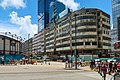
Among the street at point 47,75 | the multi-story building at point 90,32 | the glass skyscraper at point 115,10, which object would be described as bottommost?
the street at point 47,75

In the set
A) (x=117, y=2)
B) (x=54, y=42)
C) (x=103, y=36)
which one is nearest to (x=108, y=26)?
(x=103, y=36)

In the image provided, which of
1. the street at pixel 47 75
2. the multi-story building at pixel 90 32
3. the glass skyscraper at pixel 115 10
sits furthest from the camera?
the glass skyscraper at pixel 115 10

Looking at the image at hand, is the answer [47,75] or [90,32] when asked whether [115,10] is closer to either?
[90,32]

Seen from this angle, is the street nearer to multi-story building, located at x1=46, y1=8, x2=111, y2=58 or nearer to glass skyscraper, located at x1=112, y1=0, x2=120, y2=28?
multi-story building, located at x1=46, y1=8, x2=111, y2=58

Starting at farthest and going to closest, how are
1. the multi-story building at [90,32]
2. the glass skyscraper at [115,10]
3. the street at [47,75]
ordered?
the glass skyscraper at [115,10] → the multi-story building at [90,32] → the street at [47,75]

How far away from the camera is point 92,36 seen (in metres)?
98.6

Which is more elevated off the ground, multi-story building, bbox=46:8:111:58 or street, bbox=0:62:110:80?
multi-story building, bbox=46:8:111:58

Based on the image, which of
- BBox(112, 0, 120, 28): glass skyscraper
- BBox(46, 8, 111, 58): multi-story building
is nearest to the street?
BBox(46, 8, 111, 58): multi-story building

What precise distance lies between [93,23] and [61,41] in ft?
88.7

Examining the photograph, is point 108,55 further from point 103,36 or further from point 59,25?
point 59,25

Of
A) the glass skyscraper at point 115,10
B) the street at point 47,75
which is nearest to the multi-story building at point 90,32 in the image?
the street at point 47,75

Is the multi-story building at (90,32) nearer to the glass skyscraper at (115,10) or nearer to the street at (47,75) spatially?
the street at (47,75)

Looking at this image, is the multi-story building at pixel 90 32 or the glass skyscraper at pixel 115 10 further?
the glass skyscraper at pixel 115 10

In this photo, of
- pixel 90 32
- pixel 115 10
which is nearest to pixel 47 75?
pixel 90 32
